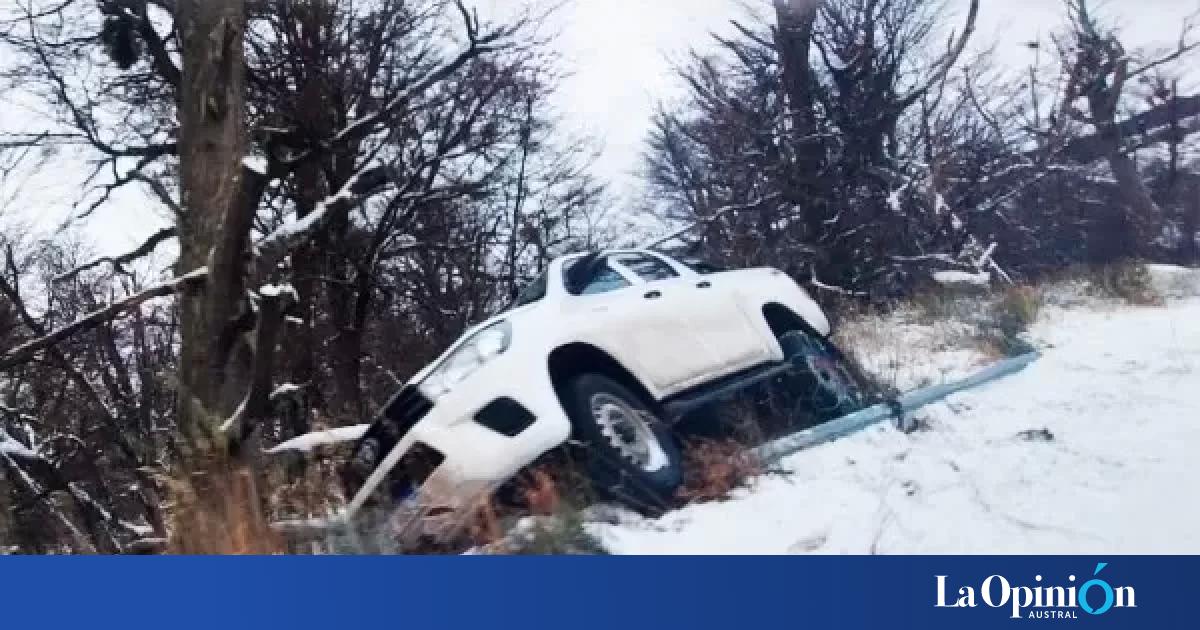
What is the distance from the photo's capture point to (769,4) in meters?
2.62

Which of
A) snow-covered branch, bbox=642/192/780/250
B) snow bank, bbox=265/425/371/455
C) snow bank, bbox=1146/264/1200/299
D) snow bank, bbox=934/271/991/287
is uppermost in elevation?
snow-covered branch, bbox=642/192/780/250

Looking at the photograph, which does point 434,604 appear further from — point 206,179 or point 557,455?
point 206,179

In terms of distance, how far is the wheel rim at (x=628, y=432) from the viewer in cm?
234

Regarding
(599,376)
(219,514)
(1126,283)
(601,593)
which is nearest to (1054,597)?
(1126,283)

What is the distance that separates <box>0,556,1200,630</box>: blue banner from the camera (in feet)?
7.41

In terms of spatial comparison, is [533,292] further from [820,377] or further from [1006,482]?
[1006,482]

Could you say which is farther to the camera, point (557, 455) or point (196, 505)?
point (196, 505)

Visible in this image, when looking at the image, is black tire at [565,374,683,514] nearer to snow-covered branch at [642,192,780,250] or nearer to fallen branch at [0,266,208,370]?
snow-covered branch at [642,192,780,250]

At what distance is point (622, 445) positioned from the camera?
92.4 inches

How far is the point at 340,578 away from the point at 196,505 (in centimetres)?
44

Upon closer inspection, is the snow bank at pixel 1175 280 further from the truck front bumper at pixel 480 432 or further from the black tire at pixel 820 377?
the truck front bumper at pixel 480 432

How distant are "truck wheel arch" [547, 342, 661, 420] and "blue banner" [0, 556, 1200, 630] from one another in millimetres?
365

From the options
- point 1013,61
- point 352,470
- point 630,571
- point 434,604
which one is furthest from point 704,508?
point 1013,61

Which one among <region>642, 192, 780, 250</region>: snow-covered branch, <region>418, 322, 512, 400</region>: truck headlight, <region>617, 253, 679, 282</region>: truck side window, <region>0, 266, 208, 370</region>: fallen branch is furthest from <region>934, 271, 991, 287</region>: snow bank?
<region>0, 266, 208, 370</region>: fallen branch
